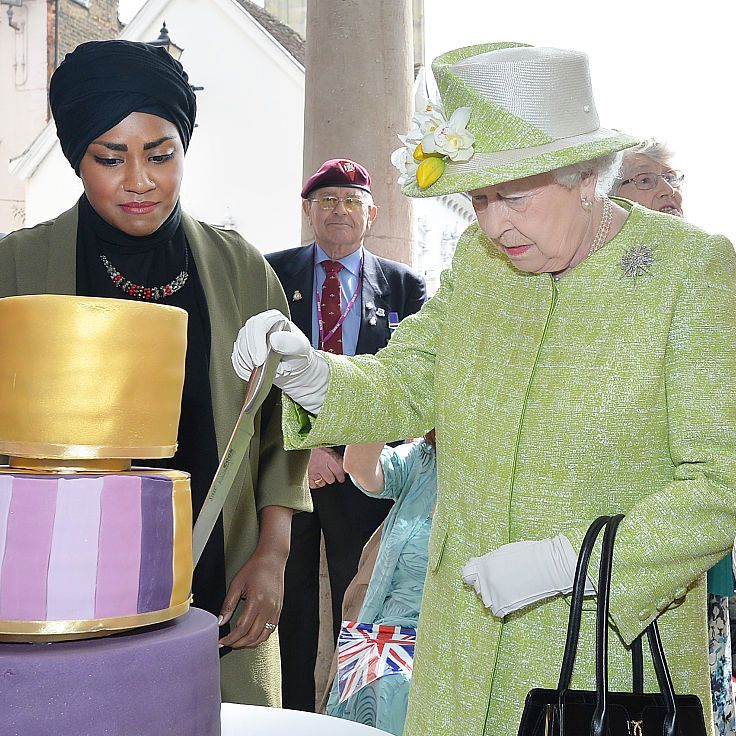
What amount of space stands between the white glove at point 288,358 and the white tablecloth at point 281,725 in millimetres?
433

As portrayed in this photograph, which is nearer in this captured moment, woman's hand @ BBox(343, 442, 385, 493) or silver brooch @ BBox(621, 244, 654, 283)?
silver brooch @ BBox(621, 244, 654, 283)

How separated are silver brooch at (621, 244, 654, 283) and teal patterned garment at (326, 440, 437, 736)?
135cm

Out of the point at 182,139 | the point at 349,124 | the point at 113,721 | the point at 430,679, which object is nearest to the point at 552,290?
the point at 430,679

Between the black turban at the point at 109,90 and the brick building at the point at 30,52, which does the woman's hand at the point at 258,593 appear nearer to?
the black turban at the point at 109,90

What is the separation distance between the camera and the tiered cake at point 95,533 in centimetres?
104

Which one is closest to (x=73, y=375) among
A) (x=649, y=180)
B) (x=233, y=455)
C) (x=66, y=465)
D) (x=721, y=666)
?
(x=66, y=465)

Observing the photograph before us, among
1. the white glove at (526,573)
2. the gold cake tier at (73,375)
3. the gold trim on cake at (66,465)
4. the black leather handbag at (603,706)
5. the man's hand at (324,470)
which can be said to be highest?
the gold cake tier at (73,375)

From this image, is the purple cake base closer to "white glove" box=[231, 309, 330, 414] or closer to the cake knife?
the cake knife

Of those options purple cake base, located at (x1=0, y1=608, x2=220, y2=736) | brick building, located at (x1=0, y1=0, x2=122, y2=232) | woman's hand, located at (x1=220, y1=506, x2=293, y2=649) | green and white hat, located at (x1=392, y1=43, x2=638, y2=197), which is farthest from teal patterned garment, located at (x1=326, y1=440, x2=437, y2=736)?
brick building, located at (x1=0, y1=0, x2=122, y2=232)

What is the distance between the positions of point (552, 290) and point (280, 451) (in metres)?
0.61

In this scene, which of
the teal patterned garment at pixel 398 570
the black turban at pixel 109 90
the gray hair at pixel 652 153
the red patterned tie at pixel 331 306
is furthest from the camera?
the red patterned tie at pixel 331 306

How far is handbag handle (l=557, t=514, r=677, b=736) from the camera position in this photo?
1.21 meters

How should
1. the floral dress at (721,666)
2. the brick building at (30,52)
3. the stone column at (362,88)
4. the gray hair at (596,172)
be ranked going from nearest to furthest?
the gray hair at (596,172) → the floral dress at (721,666) → the stone column at (362,88) → the brick building at (30,52)

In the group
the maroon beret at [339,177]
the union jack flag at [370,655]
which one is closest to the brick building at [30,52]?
the maroon beret at [339,177]
